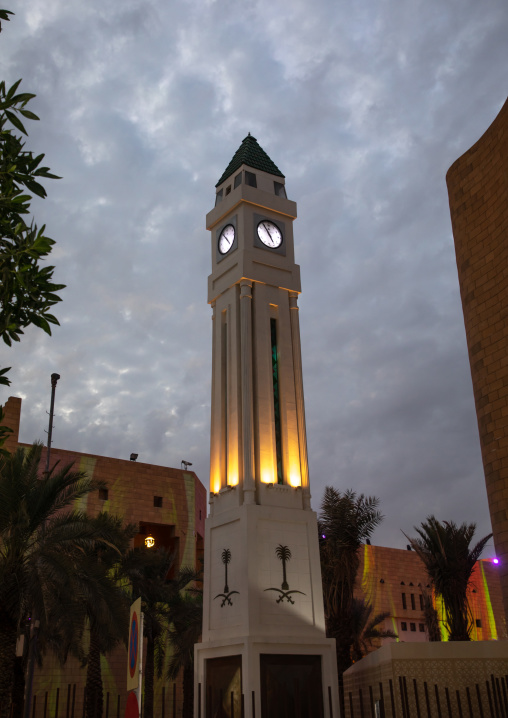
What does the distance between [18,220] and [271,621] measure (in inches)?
750

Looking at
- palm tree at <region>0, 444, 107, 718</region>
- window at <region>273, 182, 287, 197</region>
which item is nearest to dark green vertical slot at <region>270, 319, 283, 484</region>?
window at <region>273, 182, 287, 197</region>

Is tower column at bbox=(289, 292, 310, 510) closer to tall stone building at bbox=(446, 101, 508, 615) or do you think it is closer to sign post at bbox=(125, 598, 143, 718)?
tall stone building at bbox=(446, 101, 508, 615)

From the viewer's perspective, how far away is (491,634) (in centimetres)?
5325

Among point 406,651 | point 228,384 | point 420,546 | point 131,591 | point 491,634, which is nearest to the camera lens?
point 406,651

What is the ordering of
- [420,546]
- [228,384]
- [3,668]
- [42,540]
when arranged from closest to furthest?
1. [3,668]
2. [42,540]
3. [420,546]
4. [228,384]

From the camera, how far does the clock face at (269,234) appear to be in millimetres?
27922

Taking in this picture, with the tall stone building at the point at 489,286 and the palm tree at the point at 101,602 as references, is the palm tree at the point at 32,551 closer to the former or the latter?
the palm tree at the point at 101,602

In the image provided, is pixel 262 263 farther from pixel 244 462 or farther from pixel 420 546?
pixel 420 546

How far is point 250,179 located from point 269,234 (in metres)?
2.62

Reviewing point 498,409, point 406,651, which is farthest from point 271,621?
point 498,409

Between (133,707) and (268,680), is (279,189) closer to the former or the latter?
(268,680)

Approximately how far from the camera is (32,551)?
18.7m

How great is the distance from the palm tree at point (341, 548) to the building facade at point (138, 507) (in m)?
11.8

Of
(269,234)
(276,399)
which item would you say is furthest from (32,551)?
(269,234)
